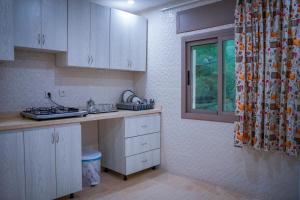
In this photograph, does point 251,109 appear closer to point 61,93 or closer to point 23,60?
point 61,93

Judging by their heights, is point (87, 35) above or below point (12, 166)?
above

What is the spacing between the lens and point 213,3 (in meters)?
2.74

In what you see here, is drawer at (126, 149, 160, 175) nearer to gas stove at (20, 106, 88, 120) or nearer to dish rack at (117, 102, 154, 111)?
dish rack at (117, 102, 154, 111)

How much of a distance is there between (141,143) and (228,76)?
1395 millimetres

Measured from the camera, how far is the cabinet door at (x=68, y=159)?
2346 mm

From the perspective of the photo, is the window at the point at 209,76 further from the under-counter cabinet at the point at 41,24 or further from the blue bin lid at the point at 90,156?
the under-counter cabinet at the point at 41,24

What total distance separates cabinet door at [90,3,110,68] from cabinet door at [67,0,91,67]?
0.23 ft

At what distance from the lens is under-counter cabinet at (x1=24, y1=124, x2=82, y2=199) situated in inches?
85.0

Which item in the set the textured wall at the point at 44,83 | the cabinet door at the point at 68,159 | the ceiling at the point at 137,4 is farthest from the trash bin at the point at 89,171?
the ceiling at the point at 137,4

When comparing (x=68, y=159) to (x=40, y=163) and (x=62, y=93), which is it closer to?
(x=40, y=163)

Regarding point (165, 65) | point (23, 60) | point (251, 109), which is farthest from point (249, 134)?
point (23, 60)

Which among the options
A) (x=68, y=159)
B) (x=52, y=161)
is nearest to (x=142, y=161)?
(x=68, y=159)

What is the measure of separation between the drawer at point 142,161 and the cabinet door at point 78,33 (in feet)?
4.37

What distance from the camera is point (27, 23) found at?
93.1 inches
